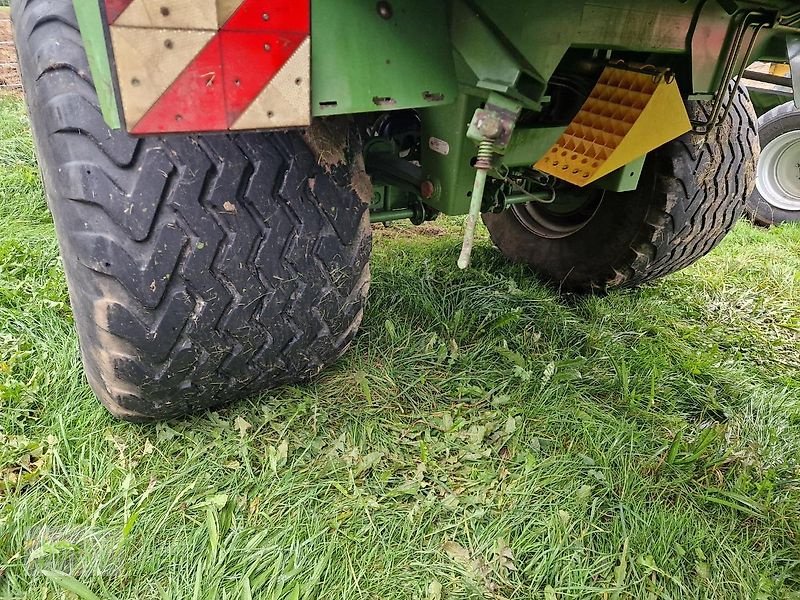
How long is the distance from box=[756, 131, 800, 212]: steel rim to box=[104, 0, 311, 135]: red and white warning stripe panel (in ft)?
15.2

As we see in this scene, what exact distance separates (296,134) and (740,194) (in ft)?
6.25

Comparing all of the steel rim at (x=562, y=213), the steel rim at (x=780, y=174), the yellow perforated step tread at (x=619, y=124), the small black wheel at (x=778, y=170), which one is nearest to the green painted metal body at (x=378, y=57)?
the yellow perforated step tread at (x=619, y=124)

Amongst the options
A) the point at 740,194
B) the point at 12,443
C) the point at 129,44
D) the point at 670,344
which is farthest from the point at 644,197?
the point at 12,443

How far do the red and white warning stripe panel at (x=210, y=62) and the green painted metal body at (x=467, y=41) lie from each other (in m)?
0.05

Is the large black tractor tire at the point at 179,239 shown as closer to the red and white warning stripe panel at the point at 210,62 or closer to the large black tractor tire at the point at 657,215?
the red and white warning stripe panel at the point at 210,62

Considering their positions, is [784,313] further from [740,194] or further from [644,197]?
[644,197]

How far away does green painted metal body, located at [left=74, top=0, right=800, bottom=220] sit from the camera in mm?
1081

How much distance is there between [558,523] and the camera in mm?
1599

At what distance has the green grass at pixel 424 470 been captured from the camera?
1448 mm

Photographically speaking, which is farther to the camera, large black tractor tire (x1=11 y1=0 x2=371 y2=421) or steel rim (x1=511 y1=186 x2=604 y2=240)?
steel rim (x1=511 y1=186 x2=604 y2=240)

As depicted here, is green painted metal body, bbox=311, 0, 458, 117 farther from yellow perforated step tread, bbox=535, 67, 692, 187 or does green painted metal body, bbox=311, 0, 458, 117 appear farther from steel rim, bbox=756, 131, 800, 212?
steel rim, bbox=756, 131, 800, 212

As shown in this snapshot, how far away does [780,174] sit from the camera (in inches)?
184

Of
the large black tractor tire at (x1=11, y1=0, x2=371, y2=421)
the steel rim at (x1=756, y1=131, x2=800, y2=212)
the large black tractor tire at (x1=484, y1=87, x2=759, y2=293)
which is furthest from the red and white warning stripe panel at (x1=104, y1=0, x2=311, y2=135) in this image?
the steel rim at (x1=756, y1=131, x2=800, y2=212)

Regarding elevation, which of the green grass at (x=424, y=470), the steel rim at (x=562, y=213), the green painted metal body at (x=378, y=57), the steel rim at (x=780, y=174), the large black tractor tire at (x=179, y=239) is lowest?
the steel rim at (x=780, y=174)
